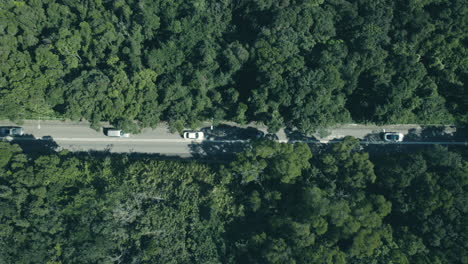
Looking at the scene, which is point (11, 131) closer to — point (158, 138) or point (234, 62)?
point (158, 138)

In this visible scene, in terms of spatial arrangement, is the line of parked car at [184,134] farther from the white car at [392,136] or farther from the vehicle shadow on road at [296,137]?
the white car at [392,136]

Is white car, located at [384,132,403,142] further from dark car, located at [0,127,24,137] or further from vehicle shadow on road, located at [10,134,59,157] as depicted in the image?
dark car, located at [0,127,24,137]

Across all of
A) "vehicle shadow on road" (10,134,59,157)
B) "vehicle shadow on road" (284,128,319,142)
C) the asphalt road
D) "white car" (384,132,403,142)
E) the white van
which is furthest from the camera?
"white car" (384,132,403,142)

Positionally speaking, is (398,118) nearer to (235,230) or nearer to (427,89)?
(427,89)

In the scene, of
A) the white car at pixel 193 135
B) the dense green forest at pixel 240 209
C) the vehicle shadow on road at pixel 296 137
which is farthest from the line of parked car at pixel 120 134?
the vehicle shadow on road at pixel 296 137

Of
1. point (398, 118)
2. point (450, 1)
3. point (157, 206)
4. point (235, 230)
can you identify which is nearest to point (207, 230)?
point (235, 230)

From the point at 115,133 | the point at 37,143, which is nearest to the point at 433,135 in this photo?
the point at 115,133

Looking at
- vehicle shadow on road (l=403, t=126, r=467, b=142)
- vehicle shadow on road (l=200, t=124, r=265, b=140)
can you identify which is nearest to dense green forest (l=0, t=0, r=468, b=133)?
vehicle shadow on road (l=403, t=126, r=467, b=142)
